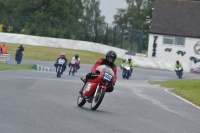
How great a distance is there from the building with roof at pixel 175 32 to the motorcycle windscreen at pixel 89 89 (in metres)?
50.0

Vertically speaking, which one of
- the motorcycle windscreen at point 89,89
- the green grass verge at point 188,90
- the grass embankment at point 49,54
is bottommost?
the green grass verge at point 188,90

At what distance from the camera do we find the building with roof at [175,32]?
66.4 meters

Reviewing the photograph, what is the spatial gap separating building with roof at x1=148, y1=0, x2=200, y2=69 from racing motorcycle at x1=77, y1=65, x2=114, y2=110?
50128 millimetres

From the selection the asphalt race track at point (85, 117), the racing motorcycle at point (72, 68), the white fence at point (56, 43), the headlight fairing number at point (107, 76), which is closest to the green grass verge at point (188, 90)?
the asphalt race track at point (85, 117)

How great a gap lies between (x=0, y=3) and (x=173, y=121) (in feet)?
→ 233

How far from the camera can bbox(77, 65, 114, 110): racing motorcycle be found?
1475 centimetres

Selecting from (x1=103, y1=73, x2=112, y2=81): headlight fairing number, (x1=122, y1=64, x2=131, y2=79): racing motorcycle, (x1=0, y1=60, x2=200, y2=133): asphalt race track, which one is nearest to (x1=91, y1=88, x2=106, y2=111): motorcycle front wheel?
(x1=0, y1=60, x2=200, y2=133): asphalt race track

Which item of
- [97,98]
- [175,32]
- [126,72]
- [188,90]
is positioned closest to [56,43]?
[175,32]

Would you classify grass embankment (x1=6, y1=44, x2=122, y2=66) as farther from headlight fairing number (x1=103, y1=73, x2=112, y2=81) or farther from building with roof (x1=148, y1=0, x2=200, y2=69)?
headlight fairing number (x1=103, y1=73, x2=112, y2=81)

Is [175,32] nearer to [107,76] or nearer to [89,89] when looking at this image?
[89,89]

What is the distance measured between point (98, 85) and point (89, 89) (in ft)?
1.30

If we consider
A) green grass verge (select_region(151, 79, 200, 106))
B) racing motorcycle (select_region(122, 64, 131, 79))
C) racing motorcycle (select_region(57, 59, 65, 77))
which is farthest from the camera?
racing motorcycle (select_region(122, 64, 131, 79))

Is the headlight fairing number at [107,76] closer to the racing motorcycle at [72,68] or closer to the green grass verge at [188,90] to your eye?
the green grass verge at [188,90]

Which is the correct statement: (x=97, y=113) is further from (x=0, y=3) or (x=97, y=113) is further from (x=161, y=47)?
(x=0, y=3)
